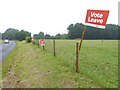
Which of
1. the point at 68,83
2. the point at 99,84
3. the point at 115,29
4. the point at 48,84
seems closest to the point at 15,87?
the point at 48,84

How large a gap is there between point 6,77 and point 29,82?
2688mm

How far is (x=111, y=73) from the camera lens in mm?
11109

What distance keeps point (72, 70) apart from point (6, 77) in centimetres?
345

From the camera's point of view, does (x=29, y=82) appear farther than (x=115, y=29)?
No

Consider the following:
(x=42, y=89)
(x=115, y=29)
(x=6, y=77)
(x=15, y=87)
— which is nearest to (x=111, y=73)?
(x=42, y=89)

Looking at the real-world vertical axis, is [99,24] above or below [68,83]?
above

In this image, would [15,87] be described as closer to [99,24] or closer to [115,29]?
[99,24]

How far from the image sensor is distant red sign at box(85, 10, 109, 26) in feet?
34.7

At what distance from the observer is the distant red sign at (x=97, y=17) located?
34.7 feet

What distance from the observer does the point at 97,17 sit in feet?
35.2

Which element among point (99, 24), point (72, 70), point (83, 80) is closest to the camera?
point (83, 80)

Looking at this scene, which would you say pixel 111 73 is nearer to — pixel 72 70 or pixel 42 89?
pixel 72 70

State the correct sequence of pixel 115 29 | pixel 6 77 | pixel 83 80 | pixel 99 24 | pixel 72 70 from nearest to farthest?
pixel 83 80, pixel 99 24, pixel 72 70, pixel 6 77, pixel 115 29

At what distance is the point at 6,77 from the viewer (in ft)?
43.4
